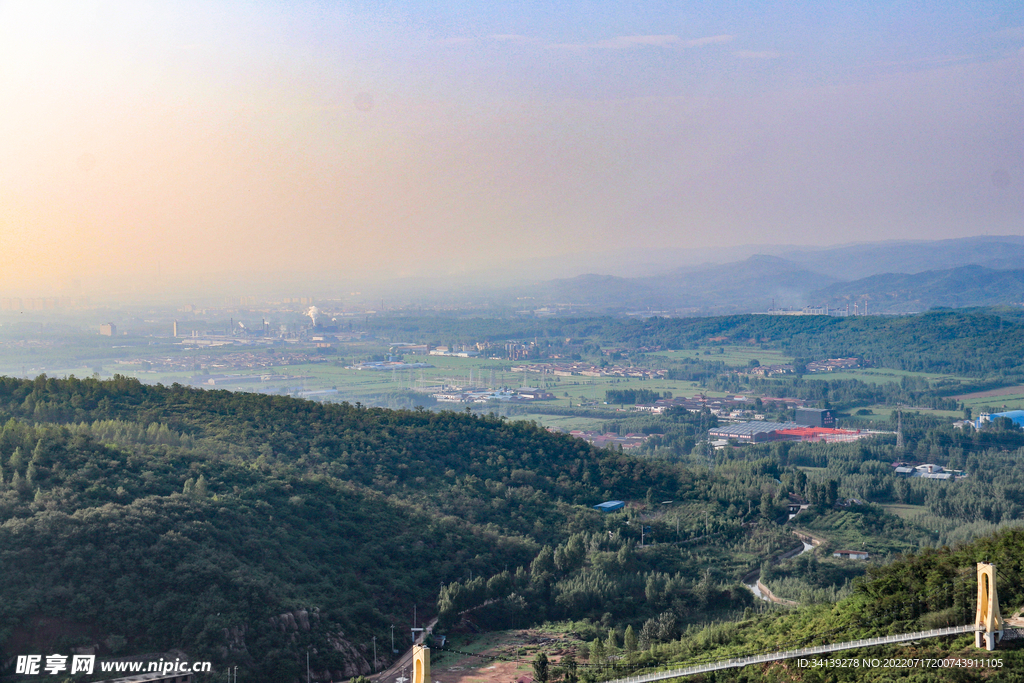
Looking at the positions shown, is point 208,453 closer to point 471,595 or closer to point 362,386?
point 471,595

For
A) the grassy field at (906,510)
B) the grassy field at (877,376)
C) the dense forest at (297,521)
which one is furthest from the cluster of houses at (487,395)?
the grassy field at (906,510)

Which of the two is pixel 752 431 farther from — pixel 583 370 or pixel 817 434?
pixel 583 370

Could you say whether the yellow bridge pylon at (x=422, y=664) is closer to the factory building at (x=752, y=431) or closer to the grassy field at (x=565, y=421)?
the factory building at (x=752, y=431)

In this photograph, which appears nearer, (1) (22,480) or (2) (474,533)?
(1) (22,480)

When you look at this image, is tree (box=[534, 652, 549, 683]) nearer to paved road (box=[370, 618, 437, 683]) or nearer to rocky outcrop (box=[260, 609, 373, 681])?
paved road (box=[370, 618, 437, 683])

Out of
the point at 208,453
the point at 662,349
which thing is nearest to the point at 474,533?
the point at 208,453

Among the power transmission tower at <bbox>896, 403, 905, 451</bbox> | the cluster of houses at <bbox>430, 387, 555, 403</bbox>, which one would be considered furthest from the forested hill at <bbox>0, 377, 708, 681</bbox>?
the cluster of houses at <bbox>430, 387, 555, 403</bbox>

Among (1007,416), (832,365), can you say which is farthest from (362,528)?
(832,365)
